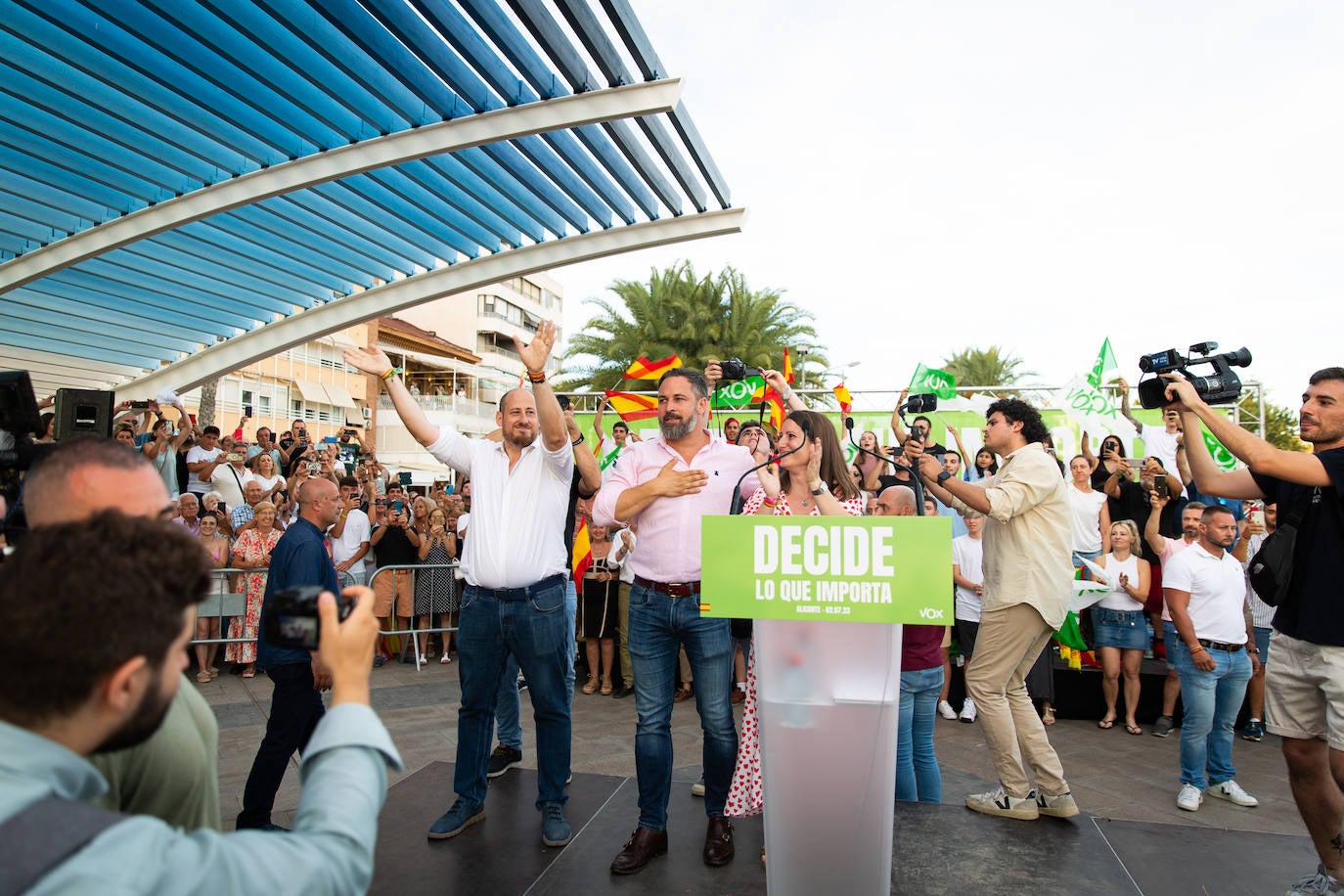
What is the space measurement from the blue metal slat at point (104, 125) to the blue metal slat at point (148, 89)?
99mm

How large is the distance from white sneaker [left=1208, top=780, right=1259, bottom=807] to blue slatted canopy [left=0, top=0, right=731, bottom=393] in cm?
672

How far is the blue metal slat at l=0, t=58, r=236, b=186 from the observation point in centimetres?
677

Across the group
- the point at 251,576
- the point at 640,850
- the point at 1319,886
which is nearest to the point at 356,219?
the point at 251,576

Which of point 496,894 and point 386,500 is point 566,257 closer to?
point 386,500

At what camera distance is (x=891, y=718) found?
273 centimetres

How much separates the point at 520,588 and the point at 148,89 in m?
5.97

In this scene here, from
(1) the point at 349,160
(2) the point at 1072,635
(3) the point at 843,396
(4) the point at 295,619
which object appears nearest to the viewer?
(4) the point at 295,619

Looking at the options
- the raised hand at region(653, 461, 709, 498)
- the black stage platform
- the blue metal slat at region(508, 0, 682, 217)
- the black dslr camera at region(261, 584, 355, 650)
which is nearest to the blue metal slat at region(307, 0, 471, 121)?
the blue metal slat at region(508, 0, 682, 217)

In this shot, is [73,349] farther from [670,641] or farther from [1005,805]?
[1005,805]

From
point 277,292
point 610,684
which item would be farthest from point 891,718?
point 277,292

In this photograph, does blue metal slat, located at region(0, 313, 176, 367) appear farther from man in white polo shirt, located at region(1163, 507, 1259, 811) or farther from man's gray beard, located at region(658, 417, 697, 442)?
man in white polo shirt, located at region(1163, 507, 1259, 811)

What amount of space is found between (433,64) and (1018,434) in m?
5.65

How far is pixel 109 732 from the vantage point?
3.97 feet

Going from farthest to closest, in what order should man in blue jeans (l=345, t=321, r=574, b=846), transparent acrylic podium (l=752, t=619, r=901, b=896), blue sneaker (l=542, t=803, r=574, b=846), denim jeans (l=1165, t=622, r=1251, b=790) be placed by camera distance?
denim jeans (l=1165, t=622, r=1251, b=790), man in blue jeans (l=345, t=321, r=574, b=846), blue sneaker (l=542, t=803, r=574, b=846), transparent acrylic podium (l=752, t=619, r=901, b=896)
